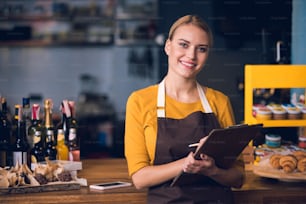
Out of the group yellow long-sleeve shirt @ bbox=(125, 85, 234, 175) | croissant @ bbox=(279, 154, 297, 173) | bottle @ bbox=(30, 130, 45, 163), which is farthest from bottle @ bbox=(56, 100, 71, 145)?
croissant @ bbox=(279, 154, 297, 173)

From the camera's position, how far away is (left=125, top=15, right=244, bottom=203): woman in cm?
181

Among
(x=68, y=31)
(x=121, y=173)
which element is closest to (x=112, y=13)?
(x=68, y=31)

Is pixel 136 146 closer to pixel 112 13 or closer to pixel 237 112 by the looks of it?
pixel 237 112

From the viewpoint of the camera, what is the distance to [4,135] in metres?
2.34

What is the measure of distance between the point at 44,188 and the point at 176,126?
18.1 inches

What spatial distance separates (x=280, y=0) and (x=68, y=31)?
1529mm

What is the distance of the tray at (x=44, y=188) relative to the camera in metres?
1.94

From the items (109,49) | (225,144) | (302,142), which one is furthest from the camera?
(109,49)

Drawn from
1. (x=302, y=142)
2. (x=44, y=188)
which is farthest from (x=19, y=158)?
(x=302, y=142)

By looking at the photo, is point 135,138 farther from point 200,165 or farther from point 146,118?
point 200,165

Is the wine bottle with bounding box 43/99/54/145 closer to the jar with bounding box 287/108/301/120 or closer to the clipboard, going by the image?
the clipboard

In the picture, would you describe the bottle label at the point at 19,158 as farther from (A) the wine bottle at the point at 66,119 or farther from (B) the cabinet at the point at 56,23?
(B) the cabinet at the point at 56,23

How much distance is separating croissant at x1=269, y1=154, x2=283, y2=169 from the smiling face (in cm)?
51

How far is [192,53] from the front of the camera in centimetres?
180
